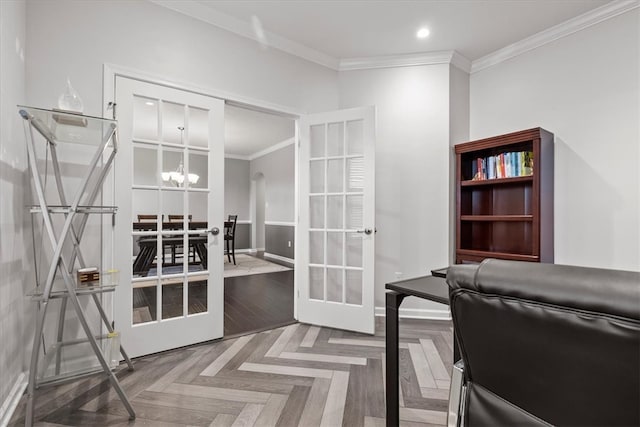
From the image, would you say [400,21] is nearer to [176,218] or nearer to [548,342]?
[176,218]

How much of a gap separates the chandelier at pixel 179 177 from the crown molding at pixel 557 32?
3148 millimetres

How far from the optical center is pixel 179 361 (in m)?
2.28

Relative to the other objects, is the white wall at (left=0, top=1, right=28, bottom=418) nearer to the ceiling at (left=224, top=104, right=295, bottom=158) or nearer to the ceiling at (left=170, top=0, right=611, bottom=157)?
the ceiling at (left=170, top=0, right=611, bottom=157)

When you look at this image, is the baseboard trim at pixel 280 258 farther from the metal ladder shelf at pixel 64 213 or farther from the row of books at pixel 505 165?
the metal ladder shelf at pixel 64 213

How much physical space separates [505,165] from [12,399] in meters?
3.90

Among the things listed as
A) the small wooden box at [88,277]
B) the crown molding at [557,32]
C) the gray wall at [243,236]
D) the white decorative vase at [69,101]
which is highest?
the crown molding at [557,32]

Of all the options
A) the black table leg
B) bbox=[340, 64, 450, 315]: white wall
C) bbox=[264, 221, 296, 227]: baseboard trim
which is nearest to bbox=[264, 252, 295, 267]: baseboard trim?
bbox=[264, 221, 296, 227]: baseboard trim

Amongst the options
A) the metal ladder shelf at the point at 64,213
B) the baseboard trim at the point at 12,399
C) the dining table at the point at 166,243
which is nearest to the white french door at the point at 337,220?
the dining table at the point at 166,243

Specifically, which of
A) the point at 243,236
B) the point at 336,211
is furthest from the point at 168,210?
the point at 243,236

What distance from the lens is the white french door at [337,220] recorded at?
291 cm

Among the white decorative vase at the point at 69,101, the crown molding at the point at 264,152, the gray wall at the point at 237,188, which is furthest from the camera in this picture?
the gray wall at the point at 237,188

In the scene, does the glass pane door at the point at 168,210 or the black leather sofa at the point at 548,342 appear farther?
the glass pane door at the point at 168,210

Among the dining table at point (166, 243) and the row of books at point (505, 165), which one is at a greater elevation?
the row of books at point (505, 165)

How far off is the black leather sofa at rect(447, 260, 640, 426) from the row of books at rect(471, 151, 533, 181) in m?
2.74
